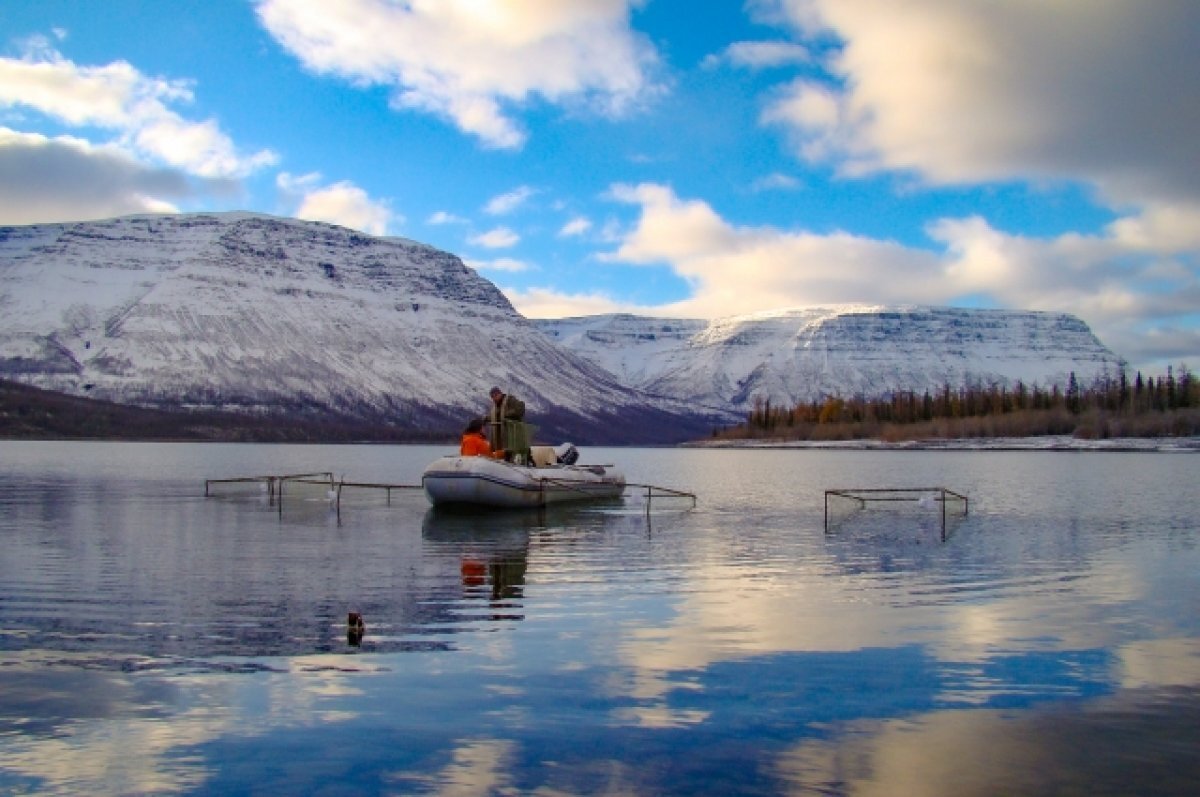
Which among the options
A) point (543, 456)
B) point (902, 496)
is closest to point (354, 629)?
point (543, 456)

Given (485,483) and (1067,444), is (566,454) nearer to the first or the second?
(485,483)

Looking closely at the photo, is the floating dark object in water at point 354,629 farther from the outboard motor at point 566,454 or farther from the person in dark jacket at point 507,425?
the outboard motor at point 566,454

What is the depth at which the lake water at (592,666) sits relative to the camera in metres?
11.1

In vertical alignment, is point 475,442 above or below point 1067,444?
above

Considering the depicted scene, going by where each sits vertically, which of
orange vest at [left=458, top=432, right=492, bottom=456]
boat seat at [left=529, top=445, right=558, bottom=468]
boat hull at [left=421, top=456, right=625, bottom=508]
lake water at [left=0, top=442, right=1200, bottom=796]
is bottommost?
lake water at [left=0, top=442, right=1200, bottom=796]

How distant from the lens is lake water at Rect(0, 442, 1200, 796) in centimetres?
1115

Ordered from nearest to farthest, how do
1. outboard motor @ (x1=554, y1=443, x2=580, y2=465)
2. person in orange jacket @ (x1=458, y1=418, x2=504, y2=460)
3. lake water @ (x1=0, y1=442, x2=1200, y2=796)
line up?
1. lake water @ (x1=0, y1=442, x2=1200, y2=796)
2. person in orange jacket @ (x1=458, y1=418, x2=504, y2=460)
3. outboard motor @ (x1=554, y1=443, x2=580, y2=465)

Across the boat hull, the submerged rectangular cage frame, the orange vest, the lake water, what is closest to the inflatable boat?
the boat hull

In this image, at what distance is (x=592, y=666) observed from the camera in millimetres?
15766

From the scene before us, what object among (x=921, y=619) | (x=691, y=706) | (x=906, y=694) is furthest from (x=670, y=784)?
(x=921, y=619)

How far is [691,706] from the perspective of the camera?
13.5m

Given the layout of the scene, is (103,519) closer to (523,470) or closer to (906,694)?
(523,470)

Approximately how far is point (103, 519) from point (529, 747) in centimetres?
3227

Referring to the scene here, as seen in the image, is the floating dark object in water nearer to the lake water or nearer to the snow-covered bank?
the lake water
